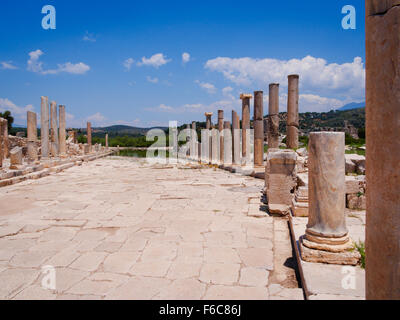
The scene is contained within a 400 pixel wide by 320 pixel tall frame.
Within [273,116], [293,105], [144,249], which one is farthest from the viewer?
[273,116]

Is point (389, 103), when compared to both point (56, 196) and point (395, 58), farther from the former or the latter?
point (56, 196)

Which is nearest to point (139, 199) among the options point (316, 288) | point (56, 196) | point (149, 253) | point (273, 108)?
point (56, 196)

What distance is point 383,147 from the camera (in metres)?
1.62

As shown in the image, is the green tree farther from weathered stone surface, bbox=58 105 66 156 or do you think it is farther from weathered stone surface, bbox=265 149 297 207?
weathered stone surface, bbox=265 149 297 207

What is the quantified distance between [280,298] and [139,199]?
5272 millimetres

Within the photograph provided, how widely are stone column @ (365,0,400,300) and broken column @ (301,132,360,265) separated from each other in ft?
6.30

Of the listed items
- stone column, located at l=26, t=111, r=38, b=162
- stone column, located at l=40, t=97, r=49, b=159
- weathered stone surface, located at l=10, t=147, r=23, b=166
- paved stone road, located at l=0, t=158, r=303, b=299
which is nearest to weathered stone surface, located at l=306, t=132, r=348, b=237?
paved stone road, located at l=0, t=158, r=303, b=299

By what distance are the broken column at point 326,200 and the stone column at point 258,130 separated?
8.88m

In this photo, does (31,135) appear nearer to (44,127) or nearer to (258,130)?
(44,127)

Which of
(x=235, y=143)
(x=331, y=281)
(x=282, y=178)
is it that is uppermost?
(x=235, y=143)

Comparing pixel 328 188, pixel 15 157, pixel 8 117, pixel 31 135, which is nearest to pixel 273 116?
pixel 328 188

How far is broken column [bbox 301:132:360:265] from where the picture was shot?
3.61 metres

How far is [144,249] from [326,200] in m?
2.45
